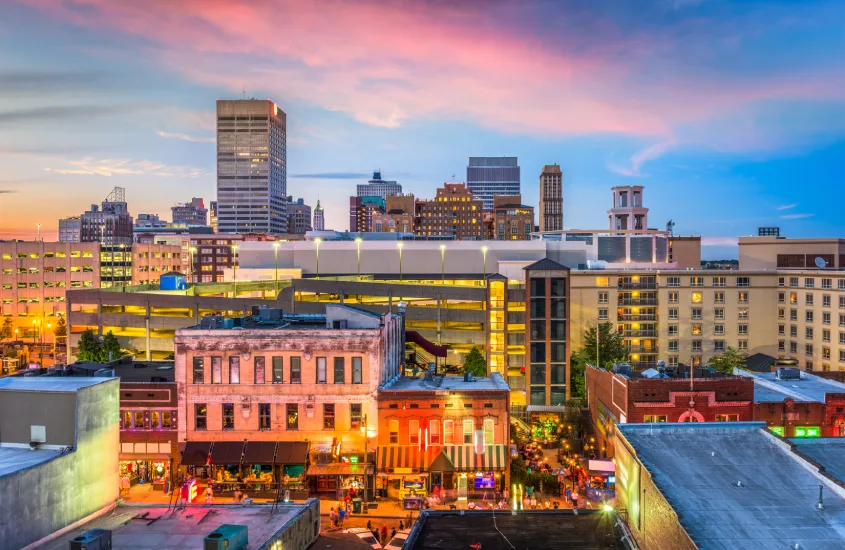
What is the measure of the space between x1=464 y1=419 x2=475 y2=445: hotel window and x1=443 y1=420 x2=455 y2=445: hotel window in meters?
0.86

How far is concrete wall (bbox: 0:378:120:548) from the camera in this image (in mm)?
20797

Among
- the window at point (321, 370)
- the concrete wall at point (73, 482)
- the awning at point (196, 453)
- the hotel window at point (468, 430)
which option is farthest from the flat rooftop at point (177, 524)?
the hotel window at point (468, 430)

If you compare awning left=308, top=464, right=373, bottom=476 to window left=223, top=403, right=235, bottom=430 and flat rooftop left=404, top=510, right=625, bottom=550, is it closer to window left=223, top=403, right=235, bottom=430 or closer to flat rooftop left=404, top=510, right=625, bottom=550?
window left=223, top=403, right=235, bottom=430

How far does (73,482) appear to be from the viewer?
23812mm

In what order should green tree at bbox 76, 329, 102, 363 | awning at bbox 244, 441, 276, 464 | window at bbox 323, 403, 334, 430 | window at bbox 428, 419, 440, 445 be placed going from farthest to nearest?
green tree at bbox 76, 329, 102, 363 → window at bbox 323, 403, 334, 430 → window at bbox 428, 419, 440, 445 → awning at bbox 244, 441, 276, 464

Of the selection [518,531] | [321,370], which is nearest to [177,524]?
[518,531]

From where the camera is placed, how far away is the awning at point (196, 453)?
44.5 metres

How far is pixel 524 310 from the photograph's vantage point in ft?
248

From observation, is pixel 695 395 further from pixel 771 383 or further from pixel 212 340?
pixel 212 340

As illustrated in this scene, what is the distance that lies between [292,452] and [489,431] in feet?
45.1

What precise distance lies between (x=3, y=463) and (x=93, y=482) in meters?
3.48

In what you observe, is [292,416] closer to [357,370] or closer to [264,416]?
[264,416]

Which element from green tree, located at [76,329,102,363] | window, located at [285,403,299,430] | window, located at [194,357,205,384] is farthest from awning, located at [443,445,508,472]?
green tree, located at [76,329,102,363]

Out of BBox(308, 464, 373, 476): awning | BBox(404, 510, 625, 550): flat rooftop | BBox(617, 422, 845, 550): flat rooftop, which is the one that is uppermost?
BBox(617, 422, 845, 550): flat rooftop
